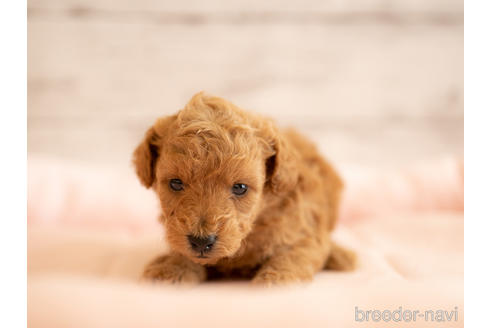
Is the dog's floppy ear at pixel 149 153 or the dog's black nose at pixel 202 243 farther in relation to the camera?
the dog's floppy ear at pixel 149 153

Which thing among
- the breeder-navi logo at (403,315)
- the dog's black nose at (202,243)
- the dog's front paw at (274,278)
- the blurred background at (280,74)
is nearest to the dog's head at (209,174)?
the dog's black nose at (202,243)

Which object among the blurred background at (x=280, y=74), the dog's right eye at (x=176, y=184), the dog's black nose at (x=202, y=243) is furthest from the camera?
the blurred background at (x=280, y=74)

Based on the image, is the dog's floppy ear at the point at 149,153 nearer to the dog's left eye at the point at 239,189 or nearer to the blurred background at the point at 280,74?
the dog's left eye at the point at 239,189

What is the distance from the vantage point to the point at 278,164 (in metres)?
1.69

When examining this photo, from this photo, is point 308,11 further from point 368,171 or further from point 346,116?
point 368,171

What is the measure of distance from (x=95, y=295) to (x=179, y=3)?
2443mm

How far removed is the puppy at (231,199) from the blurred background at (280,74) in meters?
1.55

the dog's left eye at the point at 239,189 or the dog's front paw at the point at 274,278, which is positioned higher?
the dog's left eye at the point at 239,189

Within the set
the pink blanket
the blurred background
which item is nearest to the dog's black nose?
the pink blanket

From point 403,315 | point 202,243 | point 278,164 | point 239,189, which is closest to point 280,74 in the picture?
point 278,164

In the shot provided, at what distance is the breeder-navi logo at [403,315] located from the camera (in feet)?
4.23

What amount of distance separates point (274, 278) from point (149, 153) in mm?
641
